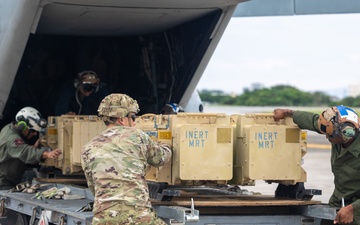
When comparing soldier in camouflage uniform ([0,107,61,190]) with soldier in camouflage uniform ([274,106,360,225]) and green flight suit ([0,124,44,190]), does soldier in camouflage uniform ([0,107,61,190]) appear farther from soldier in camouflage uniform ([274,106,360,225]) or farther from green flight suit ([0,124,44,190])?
soldier in camouflage uniform ([274,106,360,225])

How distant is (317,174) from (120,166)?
1318cm

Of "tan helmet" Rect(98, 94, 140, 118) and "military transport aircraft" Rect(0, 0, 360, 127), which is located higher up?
"military transport aircraft" Rect(0, 0, 360, 127)

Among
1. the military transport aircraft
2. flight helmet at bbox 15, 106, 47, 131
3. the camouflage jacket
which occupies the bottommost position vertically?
the camouflage jacket

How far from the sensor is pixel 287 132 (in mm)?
7848

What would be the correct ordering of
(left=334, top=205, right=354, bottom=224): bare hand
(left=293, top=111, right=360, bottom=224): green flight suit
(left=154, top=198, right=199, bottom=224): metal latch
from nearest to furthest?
(left=154, top=198, right=199, bottom=224): metal latch → (left=334, top=205, right=354, bottom=224): bare hand → (left=293, top=111, right=360, bottom=224): green flight suit

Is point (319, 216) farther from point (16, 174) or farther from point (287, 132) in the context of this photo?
point (16, 174)

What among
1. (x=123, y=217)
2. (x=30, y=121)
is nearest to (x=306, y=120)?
(x=123, y=217)

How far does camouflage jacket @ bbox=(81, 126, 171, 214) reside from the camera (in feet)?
22.2

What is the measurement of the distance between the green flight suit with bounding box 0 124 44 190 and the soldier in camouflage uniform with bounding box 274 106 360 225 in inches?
134

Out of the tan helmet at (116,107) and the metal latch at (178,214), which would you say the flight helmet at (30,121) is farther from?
the tan helmet at (116,107)

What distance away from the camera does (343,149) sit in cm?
761

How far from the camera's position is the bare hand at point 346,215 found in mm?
7344

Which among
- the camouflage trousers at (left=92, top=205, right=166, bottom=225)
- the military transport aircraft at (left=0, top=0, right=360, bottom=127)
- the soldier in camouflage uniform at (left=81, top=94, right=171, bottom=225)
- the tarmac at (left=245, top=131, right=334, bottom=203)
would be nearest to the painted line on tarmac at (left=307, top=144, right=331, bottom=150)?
the tarmac at (left=245, top=131, right=334, bottom=203)

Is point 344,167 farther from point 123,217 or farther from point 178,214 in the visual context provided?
point 123,217
